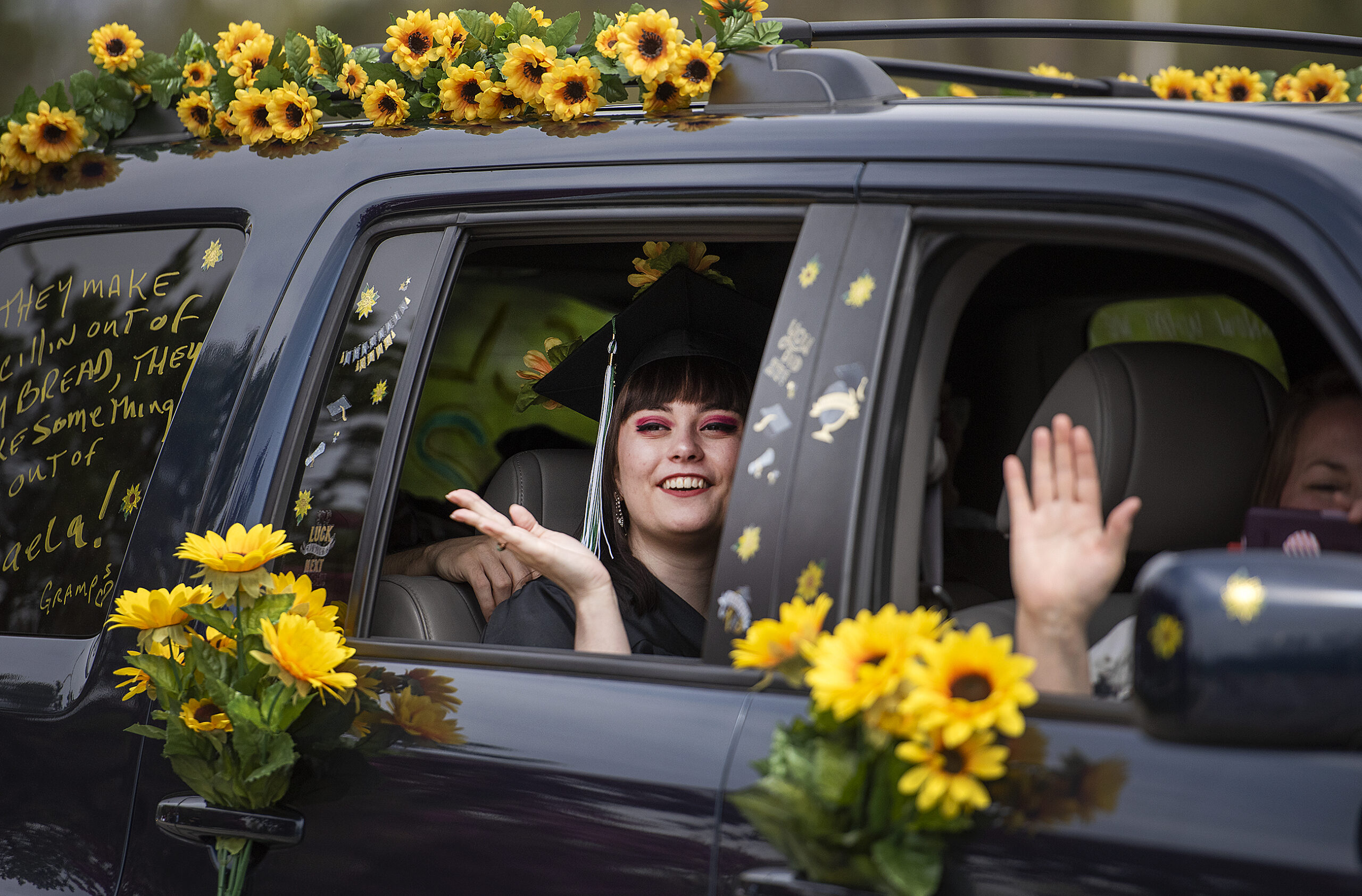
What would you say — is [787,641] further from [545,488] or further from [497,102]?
[545,488]

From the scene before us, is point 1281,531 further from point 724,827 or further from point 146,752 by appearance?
point 146,752

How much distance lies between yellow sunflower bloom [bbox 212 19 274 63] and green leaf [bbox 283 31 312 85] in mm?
153

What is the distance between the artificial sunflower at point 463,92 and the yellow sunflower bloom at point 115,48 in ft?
2.91

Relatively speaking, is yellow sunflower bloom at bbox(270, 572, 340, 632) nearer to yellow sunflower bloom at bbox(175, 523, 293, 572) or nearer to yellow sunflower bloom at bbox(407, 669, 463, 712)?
yellow sunflower bloom at bbox(175, 523, 293, 572)

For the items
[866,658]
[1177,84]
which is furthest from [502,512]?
[1177,84]

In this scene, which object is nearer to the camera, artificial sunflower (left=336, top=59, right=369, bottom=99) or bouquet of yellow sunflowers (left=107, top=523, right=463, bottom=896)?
bouquet of yellow sunflowers (left=107, top=523, right=463, bottom=896)

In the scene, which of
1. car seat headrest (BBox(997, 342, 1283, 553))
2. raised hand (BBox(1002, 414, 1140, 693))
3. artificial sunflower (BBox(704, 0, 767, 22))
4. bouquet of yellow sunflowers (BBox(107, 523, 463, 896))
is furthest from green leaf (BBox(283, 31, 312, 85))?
raised hand (BBox(1002, 414, 1140, 693))

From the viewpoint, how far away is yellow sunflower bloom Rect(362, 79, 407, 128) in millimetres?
2344

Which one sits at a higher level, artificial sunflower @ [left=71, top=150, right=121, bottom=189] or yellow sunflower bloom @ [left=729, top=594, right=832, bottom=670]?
artificial sunflower @ [left=71, top=150, right=121, bottom=189]

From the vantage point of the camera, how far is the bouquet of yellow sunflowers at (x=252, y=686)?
69.2 inches

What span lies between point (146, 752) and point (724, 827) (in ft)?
3.05

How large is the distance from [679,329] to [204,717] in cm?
134

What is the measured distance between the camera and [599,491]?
9.19ft

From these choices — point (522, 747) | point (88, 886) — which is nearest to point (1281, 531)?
point (522, 747)
